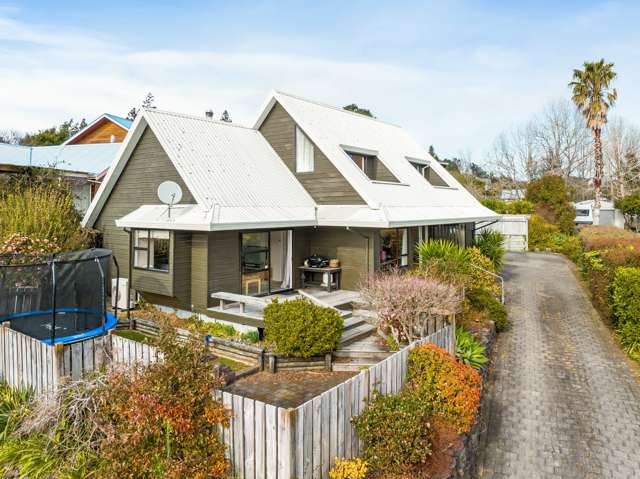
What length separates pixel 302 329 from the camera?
28.6ft

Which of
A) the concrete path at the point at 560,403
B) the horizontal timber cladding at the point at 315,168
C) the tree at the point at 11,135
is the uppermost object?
the tree at the point at 11,135

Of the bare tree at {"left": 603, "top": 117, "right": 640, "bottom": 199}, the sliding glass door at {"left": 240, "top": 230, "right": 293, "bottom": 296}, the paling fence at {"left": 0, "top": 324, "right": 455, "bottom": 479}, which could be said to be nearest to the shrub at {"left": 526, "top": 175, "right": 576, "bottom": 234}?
the bare tree at {"left": 603, "top": 117, "right": 640, "bottom": 199}

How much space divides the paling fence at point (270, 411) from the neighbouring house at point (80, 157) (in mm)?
12714

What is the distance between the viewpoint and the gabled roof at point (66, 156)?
23188 millimetres

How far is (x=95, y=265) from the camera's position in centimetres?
953

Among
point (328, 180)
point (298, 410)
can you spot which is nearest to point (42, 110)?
point (328, 180)

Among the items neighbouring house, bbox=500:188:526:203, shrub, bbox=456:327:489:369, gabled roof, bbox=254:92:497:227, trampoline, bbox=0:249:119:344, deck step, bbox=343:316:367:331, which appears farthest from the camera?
neighbouring house, bbox=500:188:526:203

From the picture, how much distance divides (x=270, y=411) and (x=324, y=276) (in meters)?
9.71

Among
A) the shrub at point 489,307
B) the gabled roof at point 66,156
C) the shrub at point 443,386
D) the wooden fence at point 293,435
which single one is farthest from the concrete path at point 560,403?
the gabled roof at point 66,156

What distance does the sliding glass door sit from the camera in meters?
13.5

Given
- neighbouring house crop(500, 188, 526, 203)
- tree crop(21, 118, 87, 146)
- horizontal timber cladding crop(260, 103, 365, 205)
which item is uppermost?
tree crop(21, 118, 87, 146)

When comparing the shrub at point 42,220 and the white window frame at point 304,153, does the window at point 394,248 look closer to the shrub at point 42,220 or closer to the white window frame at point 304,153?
the white window frame at point 304,153

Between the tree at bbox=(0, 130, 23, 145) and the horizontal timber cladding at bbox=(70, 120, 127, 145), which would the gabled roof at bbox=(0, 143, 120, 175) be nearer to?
the horizontal timber cladding at bbox=(70, 120, 127, 145)

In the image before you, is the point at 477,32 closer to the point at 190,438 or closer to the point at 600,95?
the point at 190,438
